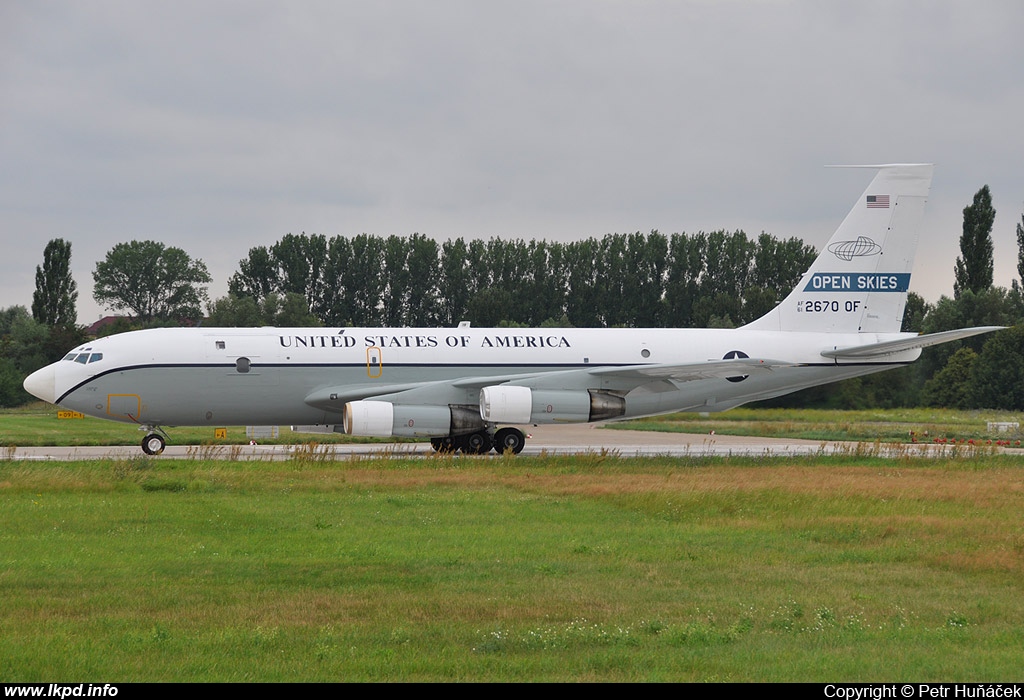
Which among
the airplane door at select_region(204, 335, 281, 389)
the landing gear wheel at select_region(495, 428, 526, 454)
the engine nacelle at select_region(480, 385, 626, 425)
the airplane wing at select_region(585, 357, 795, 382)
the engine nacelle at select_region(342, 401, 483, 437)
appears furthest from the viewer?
the landing gear wheel at select_region(495, 428, 526, 454)

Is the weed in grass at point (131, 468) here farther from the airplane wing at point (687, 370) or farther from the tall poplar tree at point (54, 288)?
the tall poplar tree at point (54, 288)

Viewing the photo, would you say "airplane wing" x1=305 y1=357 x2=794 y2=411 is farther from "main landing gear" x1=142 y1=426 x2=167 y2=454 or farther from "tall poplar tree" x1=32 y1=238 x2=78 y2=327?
"tall poplar tree" x1=32 y1=238 x2=78 y2=327

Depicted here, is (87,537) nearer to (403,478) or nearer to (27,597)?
(27,597)

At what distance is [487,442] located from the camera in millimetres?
28844

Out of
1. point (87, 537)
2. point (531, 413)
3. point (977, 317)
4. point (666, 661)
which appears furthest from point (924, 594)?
point (977, 317)

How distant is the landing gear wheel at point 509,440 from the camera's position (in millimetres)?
28984

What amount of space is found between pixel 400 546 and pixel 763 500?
23.9 feet

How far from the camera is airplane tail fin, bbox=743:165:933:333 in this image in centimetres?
3144

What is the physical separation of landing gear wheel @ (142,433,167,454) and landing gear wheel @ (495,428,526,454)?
8.56 meters

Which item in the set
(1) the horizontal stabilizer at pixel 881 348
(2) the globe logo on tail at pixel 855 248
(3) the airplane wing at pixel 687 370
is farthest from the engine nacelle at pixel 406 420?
(2) the globe logo on tail at pixel 855 248

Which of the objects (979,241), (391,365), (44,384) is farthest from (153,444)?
(979,241)

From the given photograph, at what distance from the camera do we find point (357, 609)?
9.88 m

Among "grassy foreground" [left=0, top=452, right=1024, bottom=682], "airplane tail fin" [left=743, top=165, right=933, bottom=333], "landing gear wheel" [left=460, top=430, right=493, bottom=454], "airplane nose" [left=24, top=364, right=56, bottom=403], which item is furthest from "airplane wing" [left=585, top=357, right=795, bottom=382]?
"airplane nose" [left=24, top=364, right=56, bottom=403]

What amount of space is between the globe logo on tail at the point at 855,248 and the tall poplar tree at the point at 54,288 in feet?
209
